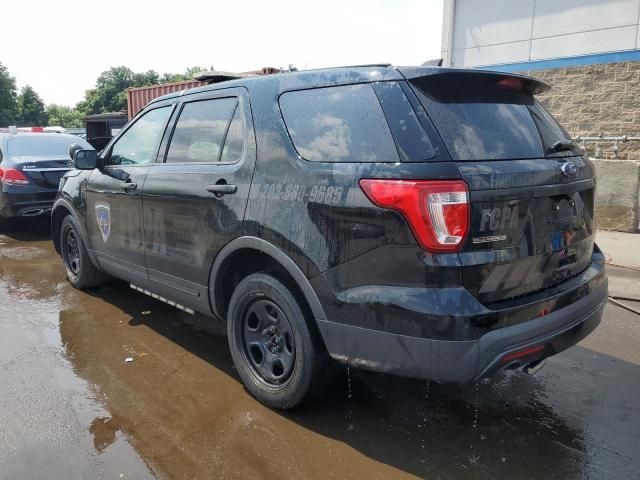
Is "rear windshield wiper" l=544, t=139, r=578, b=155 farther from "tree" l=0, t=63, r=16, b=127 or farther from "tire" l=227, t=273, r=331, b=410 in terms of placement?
"tree" l=0, t=63, r=16, b=127

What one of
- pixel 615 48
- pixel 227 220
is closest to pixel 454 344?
pixel 227 220

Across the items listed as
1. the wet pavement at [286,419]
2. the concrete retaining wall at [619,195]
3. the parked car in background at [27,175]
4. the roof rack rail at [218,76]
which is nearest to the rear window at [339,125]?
the roof rack rail at [218,76]

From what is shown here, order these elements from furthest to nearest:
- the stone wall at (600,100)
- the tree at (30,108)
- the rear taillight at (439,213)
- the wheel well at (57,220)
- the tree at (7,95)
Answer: the tree at (30,108), the tree at (7,95), the stone wall at (600,100), the wheel well at (57,220), the rear taillight at (439,213)

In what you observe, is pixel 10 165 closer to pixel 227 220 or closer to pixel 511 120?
pixel 227 220

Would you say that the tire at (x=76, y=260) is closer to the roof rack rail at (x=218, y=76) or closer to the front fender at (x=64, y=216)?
the front fender at (x=64, y=216)

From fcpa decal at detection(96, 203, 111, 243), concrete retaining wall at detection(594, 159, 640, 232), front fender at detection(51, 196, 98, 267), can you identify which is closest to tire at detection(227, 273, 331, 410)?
fcpa decal at detection(96, 203, 111, 243)

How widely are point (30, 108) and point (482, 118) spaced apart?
6609 cm

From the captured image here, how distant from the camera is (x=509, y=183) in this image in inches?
95.4

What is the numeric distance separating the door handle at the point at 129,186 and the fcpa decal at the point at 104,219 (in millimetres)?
407

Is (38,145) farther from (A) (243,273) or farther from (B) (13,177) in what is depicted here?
(A) (243,273)

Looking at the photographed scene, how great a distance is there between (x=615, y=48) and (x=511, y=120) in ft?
37.5

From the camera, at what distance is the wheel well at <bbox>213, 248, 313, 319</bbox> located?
2.90m

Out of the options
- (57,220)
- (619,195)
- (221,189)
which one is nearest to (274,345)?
(221,189)

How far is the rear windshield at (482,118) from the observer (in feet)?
8.05
